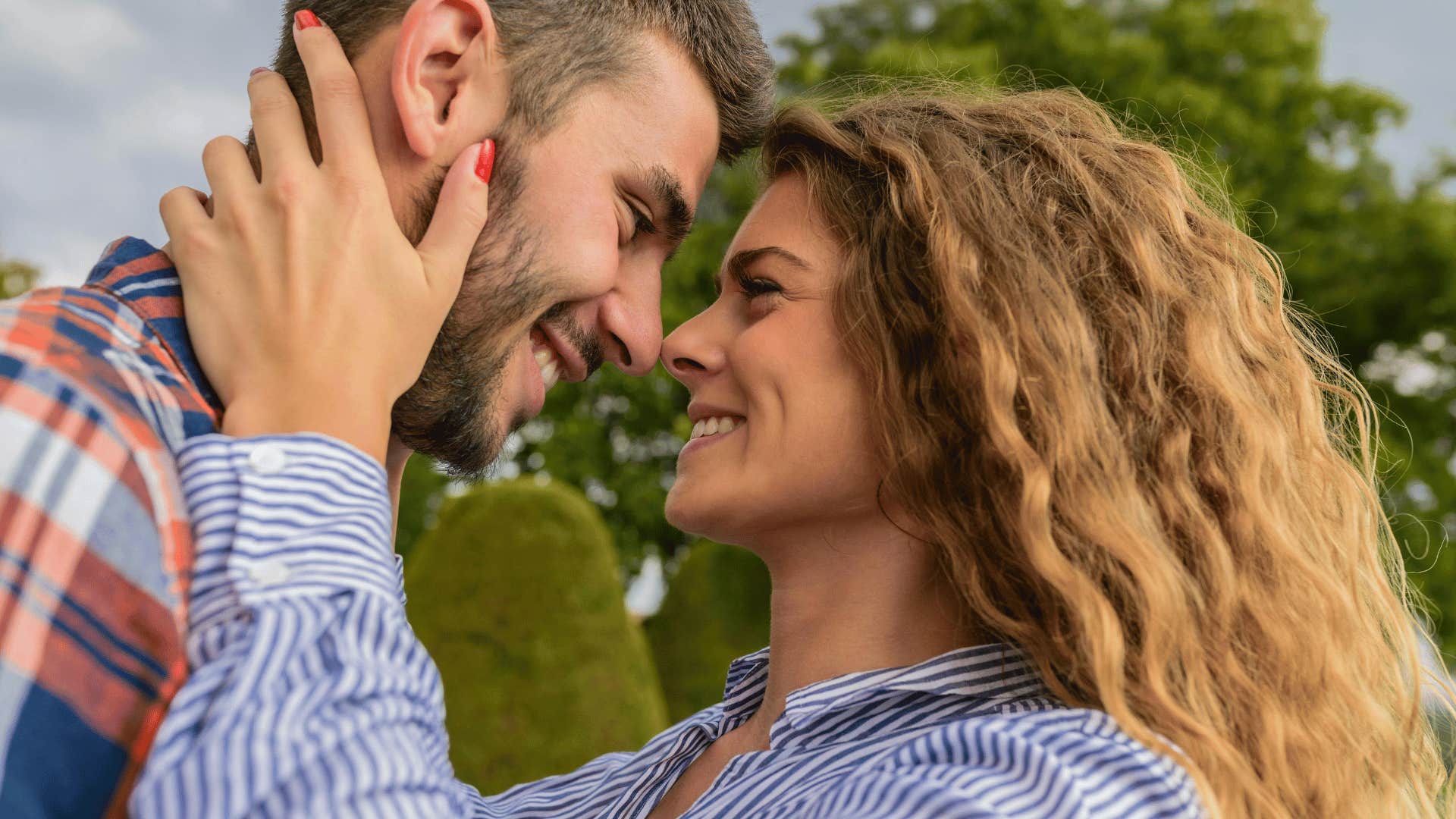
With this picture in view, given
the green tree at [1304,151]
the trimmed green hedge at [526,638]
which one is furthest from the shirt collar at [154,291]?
the green tree at [1304,151]

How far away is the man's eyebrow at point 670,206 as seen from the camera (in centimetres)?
284

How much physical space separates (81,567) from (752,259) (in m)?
1.75

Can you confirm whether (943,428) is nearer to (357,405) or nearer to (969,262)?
(969,262)

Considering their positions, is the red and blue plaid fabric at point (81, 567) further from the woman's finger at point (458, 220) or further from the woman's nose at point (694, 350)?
the woman's nose at point (694, 350)

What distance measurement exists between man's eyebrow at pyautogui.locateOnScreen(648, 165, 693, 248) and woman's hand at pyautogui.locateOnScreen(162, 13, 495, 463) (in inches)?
23.0

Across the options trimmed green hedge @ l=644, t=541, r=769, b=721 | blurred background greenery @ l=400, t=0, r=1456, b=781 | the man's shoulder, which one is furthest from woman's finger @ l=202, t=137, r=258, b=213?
blurred background greenery @ l=400, t=0, r=1456, b=781

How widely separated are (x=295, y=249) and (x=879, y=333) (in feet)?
4.25

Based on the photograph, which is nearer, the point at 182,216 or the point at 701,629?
the point at 182,216

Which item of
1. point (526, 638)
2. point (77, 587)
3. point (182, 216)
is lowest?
point (526, 638)

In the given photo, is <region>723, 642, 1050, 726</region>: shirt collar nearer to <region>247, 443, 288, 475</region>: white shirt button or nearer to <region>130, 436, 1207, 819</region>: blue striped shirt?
<region>130, 436, 1207, 819</region>: blue striped shirt

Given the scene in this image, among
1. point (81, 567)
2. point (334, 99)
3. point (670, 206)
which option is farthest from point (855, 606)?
point (81, 567)

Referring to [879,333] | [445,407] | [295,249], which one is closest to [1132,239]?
[879,333]

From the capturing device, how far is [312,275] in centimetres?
202

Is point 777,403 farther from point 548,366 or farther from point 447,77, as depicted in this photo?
point 447,77
